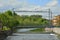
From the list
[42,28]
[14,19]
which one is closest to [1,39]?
[42,28]

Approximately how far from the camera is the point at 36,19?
35.0 meters

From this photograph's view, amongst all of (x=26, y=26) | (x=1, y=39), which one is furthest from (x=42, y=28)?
(x=1, y=39)

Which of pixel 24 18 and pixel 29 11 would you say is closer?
pixel 29 11

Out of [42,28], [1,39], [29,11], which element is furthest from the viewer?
[42,28]

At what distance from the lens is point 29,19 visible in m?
34.4

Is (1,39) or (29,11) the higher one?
(29,11)

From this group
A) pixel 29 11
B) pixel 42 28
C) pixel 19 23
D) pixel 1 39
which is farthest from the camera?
pixel 19 23

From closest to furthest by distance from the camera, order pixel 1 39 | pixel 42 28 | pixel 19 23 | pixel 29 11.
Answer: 1. pixel 1 39
2. pixel 29 11
3. pixel 42 28
4. pixel 19 23

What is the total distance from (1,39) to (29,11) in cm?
1642

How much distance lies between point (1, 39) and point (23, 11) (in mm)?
16408

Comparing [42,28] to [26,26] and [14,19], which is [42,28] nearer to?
[26,26]

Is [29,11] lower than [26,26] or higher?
higher

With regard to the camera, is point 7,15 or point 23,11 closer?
point 23,11

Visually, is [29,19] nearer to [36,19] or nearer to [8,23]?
[36,19]
